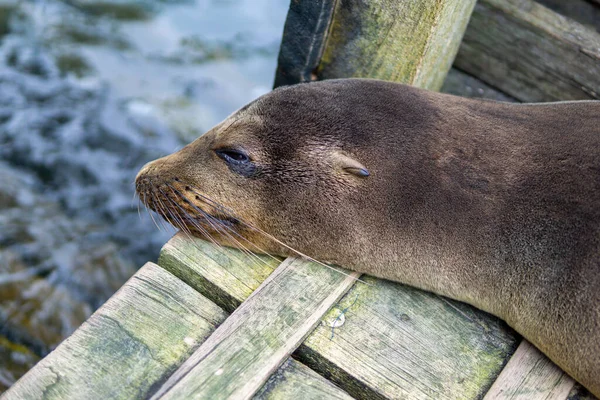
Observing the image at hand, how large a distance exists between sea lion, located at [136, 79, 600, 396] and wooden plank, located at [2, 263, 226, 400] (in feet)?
1.37

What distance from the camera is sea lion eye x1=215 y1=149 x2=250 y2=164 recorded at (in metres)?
2.87

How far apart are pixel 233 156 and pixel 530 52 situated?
225 cm

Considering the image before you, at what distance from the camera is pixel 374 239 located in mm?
2703

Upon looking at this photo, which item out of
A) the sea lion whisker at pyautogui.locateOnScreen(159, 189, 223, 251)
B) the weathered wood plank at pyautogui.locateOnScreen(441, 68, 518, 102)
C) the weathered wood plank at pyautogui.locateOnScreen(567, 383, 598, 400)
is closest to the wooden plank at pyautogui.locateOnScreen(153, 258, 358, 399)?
the sea lion whisker at pyautogui.locateOnScreen(159, 189, 223, 251)

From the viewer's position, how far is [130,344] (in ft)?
7.63

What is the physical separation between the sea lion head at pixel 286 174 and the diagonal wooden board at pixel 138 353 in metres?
0.43

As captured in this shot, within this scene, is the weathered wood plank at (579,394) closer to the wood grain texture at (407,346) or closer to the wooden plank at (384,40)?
the wood grain texture at (407,346)

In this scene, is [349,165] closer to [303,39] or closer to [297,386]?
[297,386]

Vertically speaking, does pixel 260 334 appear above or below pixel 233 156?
below

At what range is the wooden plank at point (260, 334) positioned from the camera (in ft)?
7.18

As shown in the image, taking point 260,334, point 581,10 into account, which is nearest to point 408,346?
point 260,334

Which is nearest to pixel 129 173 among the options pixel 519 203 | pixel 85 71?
pixel 85 71

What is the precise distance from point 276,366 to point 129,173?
3737 mm

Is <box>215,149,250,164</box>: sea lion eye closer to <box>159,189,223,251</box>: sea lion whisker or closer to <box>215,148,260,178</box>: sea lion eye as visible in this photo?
<box>215,148,260,178</box>: sea lion eye
